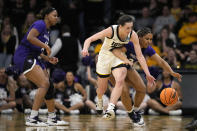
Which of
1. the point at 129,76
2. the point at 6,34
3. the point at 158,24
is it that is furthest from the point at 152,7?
the point at 129,76

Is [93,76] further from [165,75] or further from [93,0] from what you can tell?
[93,0]

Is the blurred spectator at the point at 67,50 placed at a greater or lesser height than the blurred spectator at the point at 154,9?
lesser

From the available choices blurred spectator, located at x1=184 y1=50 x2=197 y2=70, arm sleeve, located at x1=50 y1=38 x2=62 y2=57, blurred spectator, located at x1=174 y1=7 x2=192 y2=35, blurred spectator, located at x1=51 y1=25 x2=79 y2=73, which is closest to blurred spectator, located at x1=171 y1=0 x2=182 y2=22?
blurred spectator, located at x1=174 y1=7 x2=192 y2=35

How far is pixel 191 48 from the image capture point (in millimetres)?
12898

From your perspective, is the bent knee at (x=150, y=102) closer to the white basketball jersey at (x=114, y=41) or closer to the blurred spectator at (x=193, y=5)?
→ the blurred spectator at (x=193, y=5)

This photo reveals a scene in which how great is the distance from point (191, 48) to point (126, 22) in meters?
5.78

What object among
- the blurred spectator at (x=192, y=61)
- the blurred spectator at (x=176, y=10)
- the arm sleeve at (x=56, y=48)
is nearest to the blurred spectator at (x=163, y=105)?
the blurred spectator at (x=192, y=61)

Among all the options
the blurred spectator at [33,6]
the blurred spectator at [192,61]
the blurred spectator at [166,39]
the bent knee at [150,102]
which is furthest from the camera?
the blurred spectator at [33,6]

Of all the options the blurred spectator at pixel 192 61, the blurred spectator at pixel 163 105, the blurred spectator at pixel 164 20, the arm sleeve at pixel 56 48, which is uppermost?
the blurred spectator at pixel 164 20

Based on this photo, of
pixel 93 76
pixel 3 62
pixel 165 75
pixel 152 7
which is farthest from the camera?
pixel 152 7

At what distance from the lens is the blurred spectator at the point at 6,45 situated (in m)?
13.4

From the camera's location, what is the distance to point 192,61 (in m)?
12.3

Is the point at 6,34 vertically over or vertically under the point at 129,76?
over

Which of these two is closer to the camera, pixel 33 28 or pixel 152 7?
pixel 33 28
